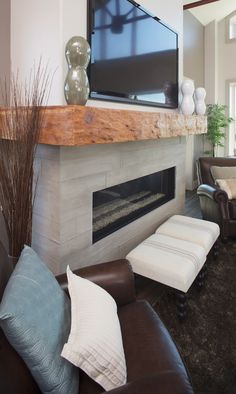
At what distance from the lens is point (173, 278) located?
1.81 m

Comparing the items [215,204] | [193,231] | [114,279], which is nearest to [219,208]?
[215,204]

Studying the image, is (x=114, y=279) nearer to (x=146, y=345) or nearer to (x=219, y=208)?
(x=146, y=345)

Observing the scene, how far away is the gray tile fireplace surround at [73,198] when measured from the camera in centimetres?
177

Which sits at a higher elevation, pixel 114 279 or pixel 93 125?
pixel 93 125

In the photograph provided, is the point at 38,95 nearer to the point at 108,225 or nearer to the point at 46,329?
the point at 108,225

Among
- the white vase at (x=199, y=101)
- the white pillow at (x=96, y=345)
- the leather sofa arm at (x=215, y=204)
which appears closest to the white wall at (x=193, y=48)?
the white vase at (x=199, y=101)

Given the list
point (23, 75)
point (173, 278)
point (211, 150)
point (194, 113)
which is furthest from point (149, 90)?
point (211, 150)

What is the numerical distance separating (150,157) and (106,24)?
1223 mm

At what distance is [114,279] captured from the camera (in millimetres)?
1466

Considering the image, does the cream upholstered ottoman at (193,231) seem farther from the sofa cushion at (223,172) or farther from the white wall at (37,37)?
the white wall at (37,37)

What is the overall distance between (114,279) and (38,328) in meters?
0.62

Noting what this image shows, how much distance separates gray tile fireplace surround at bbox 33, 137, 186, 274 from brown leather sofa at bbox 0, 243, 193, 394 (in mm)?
435

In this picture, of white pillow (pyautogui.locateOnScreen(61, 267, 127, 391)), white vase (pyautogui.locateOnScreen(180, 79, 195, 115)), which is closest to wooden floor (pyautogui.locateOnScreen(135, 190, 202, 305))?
white pillow (pyautogui.locateOnScreen(61, 267, 127, 391))

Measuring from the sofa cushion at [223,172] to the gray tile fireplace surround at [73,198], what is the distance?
1.72m
